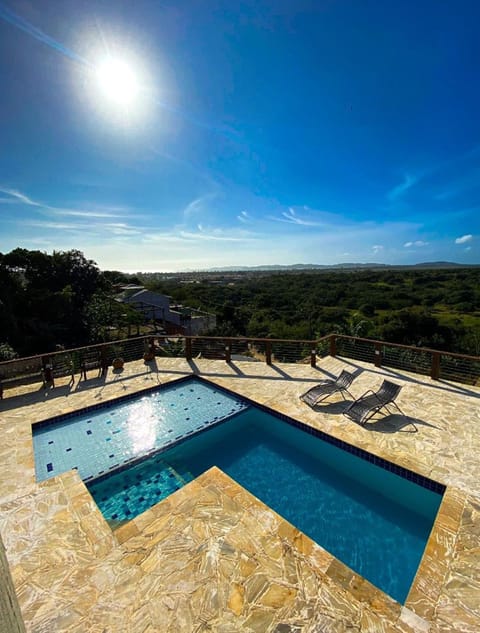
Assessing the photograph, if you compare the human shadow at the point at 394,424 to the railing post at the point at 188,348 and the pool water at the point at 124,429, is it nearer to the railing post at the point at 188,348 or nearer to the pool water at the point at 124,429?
the pool water at the point at 124,429

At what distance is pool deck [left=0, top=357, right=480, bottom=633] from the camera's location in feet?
6.91

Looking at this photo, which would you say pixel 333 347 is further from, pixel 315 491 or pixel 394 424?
pixel 315 491

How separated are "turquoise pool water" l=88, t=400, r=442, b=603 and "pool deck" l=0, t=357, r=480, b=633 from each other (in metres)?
0.39

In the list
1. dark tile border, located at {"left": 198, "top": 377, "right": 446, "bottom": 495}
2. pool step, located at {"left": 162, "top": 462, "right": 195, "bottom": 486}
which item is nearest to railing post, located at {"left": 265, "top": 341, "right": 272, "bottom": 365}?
dark tile border, located at {"left": 198, "top": 377, "right": 446, "bottom": 495}

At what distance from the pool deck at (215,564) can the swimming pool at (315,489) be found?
1.23 ft

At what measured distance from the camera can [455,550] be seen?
274 centimetres

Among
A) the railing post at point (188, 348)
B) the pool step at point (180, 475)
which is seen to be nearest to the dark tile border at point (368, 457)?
the pool step at point (180, 475)

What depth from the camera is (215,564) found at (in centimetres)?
250

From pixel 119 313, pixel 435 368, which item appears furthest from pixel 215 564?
pixel 119 313

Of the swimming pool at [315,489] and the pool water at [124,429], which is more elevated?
the pool water at [124,429]

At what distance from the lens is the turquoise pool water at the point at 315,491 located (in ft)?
10.2

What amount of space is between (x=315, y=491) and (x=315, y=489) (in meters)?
0.04

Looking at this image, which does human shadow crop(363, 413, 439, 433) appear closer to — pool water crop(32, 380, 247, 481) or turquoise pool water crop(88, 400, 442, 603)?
turquoise pool water crop(88, 400, 442, 603)

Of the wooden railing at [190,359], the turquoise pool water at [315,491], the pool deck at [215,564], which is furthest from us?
the wooden railing at [190,359]
